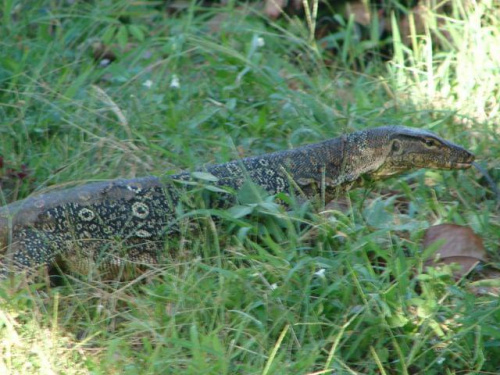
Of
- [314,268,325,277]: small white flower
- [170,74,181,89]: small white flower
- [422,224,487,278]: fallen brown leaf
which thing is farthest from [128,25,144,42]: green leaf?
[314,268,325,277]: small white flower

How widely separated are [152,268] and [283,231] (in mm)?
637

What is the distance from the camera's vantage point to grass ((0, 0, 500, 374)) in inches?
132

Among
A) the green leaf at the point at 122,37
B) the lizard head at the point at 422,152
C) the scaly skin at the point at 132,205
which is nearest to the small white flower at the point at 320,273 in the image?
the scaly skin at the point at 132,205

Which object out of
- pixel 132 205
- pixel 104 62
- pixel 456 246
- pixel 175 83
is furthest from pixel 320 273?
pixel 104 62

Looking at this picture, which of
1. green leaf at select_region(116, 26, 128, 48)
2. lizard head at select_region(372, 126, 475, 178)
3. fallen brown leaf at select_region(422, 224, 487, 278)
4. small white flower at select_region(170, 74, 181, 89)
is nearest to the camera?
fallen brown leaf at select_region(422, 224, 487, 278)

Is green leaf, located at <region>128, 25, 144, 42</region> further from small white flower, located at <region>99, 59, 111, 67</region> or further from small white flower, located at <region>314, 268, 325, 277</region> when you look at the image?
small white flower, located at <region>314, 268, 325, 277</region>

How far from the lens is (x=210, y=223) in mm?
4000

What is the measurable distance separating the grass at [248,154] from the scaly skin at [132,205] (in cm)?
15

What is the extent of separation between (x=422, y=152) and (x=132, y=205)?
1548mm

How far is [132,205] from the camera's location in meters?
4.25

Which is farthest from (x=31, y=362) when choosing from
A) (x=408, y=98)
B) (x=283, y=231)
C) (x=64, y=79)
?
(x=408, y=98)

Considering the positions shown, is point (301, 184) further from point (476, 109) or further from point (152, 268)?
point (476, 109)

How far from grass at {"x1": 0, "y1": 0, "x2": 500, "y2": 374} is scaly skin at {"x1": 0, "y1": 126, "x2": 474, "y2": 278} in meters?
0.15

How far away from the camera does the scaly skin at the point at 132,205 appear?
412cm
